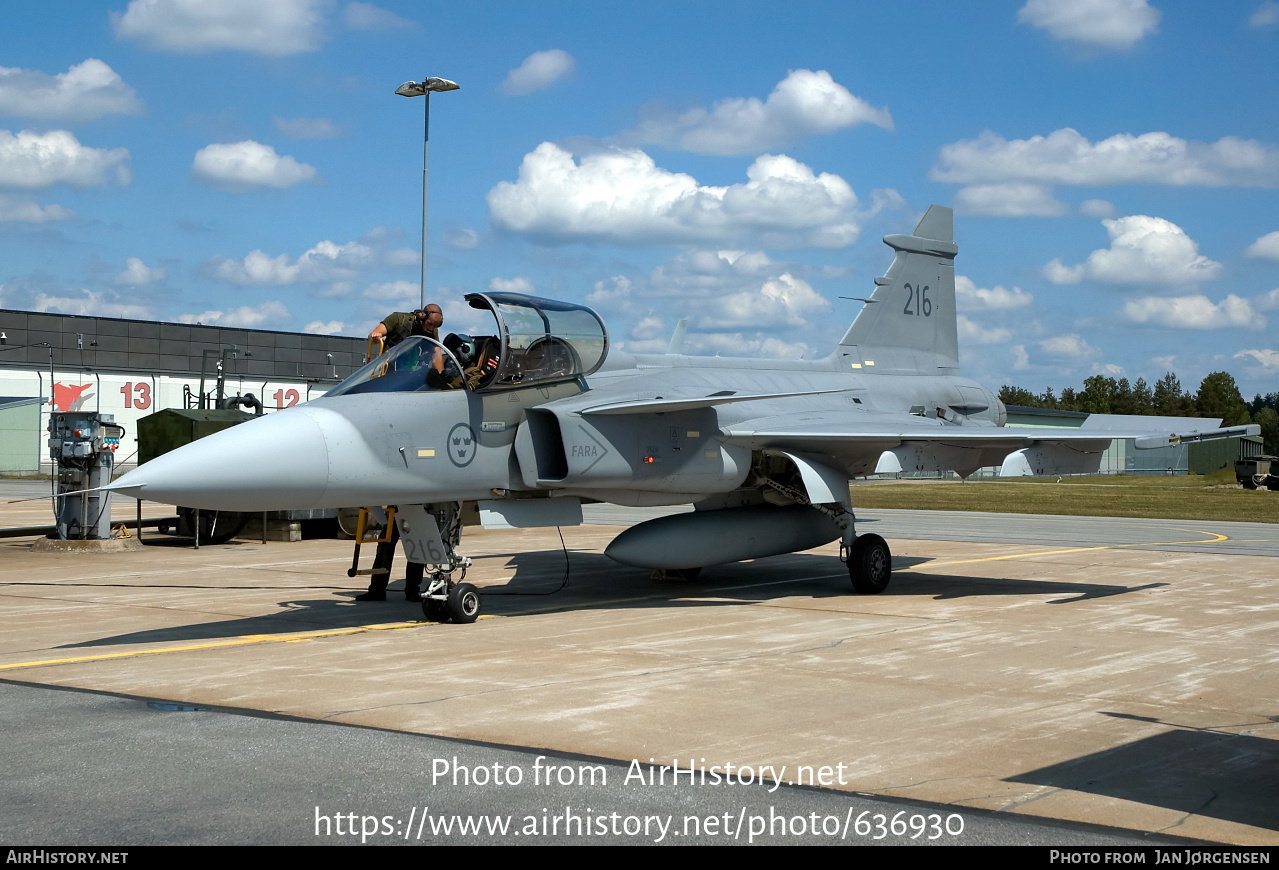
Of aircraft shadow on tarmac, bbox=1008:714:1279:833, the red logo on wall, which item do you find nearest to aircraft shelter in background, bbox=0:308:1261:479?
the red logo on wall

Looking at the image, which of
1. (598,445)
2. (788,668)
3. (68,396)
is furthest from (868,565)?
(68,396)

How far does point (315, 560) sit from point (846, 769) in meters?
12.5

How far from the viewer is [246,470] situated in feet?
Answer: 28.8

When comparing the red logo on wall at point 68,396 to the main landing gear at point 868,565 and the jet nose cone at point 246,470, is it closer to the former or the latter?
the main landing gear at point 868,565

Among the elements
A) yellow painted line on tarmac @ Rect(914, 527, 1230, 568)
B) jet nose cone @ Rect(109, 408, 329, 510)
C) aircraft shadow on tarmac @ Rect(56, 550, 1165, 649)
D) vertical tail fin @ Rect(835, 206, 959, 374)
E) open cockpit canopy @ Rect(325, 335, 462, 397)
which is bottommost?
aircraft shadow on tarmac @ Rect(56, 550, 1165, 649)

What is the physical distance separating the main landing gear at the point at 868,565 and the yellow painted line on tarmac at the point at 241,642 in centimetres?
505

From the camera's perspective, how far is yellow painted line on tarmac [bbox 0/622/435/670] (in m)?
8.41

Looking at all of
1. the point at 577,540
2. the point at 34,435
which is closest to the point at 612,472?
the point at 577,540

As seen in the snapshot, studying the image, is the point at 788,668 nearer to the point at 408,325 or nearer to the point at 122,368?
the point at 408,325

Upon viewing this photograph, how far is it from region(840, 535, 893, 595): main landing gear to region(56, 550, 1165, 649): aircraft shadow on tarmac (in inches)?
6.7

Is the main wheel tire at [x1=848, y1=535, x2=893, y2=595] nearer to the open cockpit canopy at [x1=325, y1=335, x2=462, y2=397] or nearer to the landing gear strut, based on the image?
the landing gear strut

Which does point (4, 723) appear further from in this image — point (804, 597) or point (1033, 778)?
point (804, 597)

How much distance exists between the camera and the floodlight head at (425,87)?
75.1 ft

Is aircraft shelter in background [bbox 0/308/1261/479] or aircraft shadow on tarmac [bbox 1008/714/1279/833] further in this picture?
aircraft shelter in background [bbox 0/308/1261/479]
